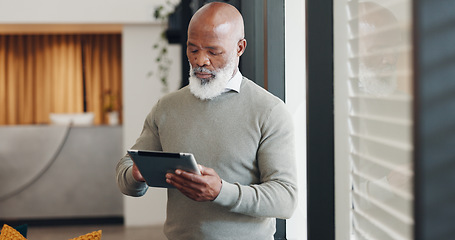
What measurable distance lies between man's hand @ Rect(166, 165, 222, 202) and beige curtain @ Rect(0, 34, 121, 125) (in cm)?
698

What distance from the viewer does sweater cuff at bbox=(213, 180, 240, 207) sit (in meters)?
1.45

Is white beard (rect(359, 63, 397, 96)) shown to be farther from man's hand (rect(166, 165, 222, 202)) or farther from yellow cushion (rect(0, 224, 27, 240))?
yellow cushion (rect(0, 224, 27, 240))

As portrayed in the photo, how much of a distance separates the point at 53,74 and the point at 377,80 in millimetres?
7803

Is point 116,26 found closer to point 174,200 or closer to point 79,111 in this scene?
point 79,111

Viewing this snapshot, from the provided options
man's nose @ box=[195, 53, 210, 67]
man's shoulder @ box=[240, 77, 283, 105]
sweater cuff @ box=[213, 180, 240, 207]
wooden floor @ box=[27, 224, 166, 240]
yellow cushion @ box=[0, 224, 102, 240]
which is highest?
man's nose @ box=[195, 53, 210, 67]

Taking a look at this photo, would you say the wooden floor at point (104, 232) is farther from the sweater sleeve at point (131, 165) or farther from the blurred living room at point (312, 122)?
the sweater sleeve at point (131, 165)

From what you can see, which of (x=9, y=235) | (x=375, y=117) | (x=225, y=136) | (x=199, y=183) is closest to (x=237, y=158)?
(x=225, y=136)

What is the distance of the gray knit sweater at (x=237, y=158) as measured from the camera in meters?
1.51

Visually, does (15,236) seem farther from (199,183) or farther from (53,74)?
(53,74)

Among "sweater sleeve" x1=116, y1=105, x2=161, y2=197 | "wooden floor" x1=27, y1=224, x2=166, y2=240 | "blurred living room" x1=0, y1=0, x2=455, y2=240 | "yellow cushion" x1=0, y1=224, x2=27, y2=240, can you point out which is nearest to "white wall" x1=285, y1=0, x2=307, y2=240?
"blurred living room" x1=0, y1=0, x2=455, y2=240

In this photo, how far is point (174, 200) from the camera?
1.66 m

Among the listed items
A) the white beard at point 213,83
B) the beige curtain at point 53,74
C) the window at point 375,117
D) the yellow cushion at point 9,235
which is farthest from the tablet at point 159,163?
the beige curtain at point 53,74

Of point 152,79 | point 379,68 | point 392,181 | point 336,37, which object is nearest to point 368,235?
point 392,181

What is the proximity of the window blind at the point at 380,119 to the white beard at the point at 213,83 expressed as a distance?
14.8 inches
